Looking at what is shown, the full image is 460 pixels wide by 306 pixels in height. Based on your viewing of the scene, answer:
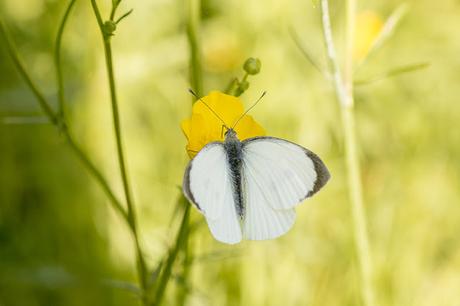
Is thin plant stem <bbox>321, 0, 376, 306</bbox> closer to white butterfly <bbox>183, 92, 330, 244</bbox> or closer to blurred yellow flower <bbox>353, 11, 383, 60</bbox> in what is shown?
white butterfly <bbox>183, 92, 330, 244</bbox>

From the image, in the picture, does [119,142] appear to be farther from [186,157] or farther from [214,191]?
[186,157]

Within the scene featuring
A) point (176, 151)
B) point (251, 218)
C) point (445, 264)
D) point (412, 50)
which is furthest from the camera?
point (412, 50)

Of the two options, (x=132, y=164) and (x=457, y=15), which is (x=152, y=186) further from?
(x=457, y=15)

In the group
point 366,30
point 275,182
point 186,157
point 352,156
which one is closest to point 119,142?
point 275,182

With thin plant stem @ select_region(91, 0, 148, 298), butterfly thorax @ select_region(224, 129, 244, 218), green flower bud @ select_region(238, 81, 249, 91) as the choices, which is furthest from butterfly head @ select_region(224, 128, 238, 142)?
thin plant stem @ select_region(91, 0, 148, 298)

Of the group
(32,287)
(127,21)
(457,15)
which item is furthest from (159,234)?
(457,15)

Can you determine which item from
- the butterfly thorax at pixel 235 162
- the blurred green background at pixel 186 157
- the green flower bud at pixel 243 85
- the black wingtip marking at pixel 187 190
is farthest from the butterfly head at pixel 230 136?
the blurred green background at pixel 186 157

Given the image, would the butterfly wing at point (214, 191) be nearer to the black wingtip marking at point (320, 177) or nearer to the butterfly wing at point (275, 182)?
the butterfly wing at point (275, 182)
